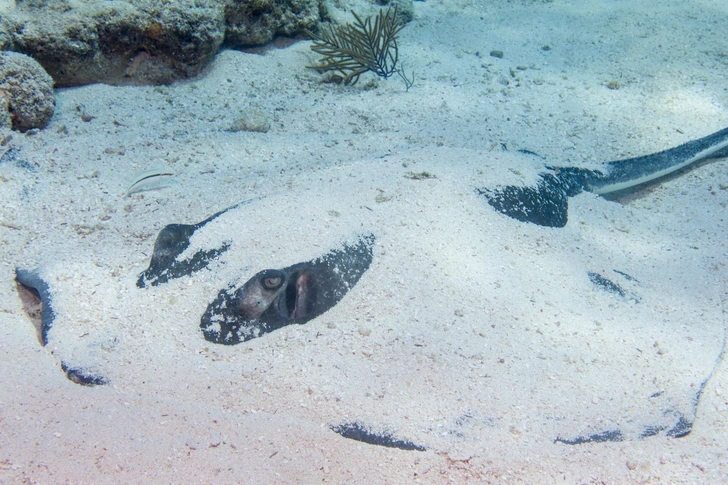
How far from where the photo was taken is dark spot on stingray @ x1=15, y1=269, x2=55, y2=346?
2.51 m

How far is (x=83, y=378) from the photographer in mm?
2197

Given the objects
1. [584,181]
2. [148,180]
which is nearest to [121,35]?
[148,180]

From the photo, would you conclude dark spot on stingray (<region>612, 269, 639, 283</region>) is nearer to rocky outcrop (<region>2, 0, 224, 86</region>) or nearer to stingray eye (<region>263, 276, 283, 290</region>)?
stingray eye (<region>263, 276, 283, 290</region>)

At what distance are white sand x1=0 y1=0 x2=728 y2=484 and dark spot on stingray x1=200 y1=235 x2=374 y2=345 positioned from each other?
2.7 inches

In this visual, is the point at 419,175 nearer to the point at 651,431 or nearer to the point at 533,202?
the point at 533,202

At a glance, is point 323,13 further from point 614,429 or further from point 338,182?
point 614,429

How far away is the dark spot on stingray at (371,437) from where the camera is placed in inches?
83.0

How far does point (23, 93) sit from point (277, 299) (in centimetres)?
417

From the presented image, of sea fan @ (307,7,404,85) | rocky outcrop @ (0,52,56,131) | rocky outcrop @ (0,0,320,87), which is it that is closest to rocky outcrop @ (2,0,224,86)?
rocky outcrop @ (0,0,320,87)

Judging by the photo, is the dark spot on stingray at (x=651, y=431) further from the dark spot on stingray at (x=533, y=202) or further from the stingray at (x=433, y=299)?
the dark spot on stingray at (x=533, y=202)

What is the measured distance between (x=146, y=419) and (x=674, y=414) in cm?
299

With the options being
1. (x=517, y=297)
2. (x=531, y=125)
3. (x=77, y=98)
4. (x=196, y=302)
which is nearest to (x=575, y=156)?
(x=531, y=125)

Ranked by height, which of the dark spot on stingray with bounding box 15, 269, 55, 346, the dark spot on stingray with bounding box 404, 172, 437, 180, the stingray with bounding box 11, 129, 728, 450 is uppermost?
the dark spot on stingray with bounding box 404, 172, 437, 180

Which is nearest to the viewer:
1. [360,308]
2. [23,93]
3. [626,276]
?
[360,308]
